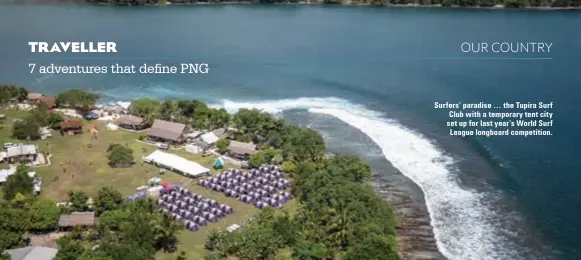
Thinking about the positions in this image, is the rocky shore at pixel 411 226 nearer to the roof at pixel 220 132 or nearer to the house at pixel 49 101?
the roof at pixel 220 132

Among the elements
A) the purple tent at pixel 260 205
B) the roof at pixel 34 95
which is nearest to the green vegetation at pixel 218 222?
the purple tent at pixel 260 205

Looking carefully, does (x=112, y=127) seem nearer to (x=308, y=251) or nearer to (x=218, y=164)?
(x=218, y=164)

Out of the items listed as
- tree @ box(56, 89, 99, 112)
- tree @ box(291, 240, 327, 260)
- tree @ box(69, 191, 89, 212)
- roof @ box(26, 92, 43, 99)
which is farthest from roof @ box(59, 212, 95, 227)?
roof @ box(26, 92, 43, 99)

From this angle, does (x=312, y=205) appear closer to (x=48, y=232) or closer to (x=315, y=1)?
(x=48, y=232)

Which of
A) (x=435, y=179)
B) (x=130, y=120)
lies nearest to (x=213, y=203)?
(x=435, y=179)

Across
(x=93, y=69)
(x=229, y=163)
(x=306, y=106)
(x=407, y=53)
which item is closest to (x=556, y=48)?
(x=407, y=53)

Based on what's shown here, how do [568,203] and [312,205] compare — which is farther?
[568,203]
